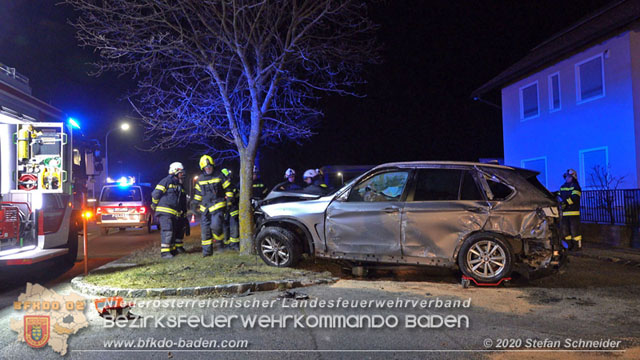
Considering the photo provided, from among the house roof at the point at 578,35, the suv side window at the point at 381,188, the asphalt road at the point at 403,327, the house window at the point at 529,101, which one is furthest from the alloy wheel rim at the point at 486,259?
the house window at the point at 529,101

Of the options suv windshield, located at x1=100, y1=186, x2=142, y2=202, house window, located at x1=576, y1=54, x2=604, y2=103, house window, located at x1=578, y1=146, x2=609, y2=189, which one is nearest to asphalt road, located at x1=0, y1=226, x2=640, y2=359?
house window, located at x1=578, y1=146, x2=609, y2=189

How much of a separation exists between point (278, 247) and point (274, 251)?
0.11 m

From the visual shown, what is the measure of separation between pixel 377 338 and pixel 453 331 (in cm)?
83

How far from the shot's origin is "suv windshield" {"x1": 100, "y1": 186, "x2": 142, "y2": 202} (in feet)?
51.0

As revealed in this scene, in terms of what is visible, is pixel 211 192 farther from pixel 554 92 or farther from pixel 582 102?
pixel 554 92

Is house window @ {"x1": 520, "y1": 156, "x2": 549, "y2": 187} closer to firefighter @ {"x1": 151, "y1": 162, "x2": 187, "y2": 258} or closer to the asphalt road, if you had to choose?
the asphalt road

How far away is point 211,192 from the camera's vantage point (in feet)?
31.1

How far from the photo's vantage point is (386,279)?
7340mm

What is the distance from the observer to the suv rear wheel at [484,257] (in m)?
6.57

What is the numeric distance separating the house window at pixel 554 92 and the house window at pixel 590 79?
1026 mm

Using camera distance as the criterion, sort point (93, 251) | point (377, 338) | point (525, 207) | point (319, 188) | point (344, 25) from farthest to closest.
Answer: point (93, 251), point (344, 25), point (319, 188), point (525, 207), point (377, 338)

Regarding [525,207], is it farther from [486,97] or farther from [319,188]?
[486,97]

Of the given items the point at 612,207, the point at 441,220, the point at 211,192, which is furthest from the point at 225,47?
the point at 612,207

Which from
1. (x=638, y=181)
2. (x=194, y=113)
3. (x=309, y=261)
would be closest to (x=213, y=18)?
(x=194, y=113)
